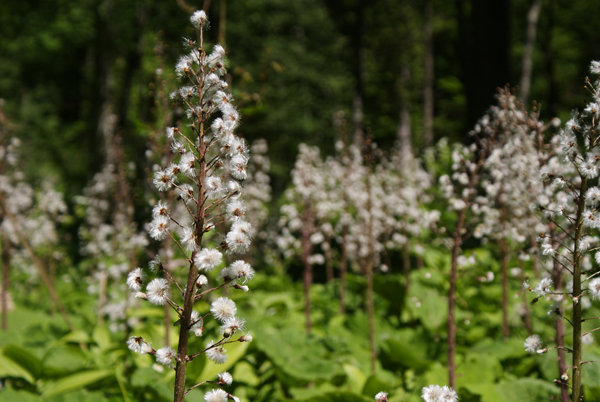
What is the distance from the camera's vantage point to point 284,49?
20922 mm

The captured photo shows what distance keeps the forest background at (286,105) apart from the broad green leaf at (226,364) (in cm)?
7

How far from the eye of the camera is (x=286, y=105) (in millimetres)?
20203

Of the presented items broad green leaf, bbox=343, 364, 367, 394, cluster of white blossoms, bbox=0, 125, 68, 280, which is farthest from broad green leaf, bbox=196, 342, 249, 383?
cluster of white blossoms, bbox=0, 125, 68, 280

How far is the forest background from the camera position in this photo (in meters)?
3.41

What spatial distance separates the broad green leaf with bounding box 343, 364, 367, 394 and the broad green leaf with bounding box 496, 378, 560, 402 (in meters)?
1.11

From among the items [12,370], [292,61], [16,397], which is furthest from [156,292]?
[292,61]

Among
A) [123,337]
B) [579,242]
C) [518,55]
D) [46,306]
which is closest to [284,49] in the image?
[518,55]

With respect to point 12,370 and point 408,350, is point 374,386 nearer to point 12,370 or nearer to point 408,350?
point 408,350

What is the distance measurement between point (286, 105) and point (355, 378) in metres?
17.8

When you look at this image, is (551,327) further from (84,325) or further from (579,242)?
(84,325)

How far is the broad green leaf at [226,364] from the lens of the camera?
3151mm

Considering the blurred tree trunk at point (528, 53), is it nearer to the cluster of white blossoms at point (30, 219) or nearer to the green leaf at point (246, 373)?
the green leaf at point (246, 373)

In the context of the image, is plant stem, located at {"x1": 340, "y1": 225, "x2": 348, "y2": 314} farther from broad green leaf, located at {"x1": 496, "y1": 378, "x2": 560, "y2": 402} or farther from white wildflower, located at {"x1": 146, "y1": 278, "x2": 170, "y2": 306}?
white wildflower, located at {"x1": 146, "y1": 278, "x2": 170, "y2": 306}

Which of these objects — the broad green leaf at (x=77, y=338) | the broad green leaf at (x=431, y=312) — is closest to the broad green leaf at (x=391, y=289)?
the broad green leaf at (x=431, y=312)
